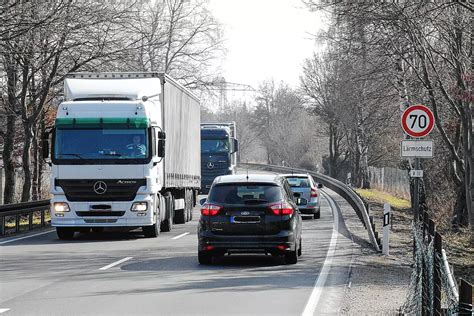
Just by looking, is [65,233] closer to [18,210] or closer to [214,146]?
[18,210]

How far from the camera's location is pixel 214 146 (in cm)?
4447

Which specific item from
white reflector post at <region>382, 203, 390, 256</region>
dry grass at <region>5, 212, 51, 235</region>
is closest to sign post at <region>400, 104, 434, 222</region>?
white reflector post at <region>382, 203, 390, 256</region>

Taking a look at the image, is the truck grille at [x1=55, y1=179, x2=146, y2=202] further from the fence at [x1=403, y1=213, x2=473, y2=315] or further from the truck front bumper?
the fence at [x1=403, y1=213, x2=473, y2=315]

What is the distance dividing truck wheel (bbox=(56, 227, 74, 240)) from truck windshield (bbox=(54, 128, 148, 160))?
2.15 meters

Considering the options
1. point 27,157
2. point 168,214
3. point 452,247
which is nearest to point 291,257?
Answer: point 452,247

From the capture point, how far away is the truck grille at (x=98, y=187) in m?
22.2

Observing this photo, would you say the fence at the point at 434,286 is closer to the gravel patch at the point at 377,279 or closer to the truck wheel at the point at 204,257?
the gravel patch at the point at 377,279

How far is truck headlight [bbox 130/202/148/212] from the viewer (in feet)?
73.7

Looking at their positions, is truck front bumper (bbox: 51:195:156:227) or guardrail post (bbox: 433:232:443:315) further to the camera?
truck front bumper (bbox: 51:195:156:227)

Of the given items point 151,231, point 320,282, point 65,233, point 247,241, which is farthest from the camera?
point 151,231

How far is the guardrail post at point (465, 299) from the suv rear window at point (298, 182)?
26.7 m

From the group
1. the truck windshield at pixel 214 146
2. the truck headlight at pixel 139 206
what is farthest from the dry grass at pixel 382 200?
A: the truck headlight at pixel 139 206

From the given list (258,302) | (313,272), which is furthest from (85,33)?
(258,302)

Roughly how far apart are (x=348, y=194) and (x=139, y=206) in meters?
18.0
